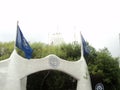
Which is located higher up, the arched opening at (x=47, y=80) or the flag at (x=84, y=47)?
the flag at (x=84, y=47)

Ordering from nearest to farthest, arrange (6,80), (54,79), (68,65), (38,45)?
(6,80) → (68,65) → (54,79) → (38,45)

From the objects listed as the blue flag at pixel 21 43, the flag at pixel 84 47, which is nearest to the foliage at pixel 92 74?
the flag at pixel 84 47

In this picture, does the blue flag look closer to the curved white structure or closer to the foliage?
the curved white structure

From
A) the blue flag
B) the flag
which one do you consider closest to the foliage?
the flag

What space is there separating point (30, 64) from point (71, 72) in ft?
13.1

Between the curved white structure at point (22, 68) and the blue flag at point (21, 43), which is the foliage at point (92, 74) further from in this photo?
the blue flag at point (21, 43)

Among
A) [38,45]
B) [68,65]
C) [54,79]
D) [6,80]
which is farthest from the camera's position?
[38,45]

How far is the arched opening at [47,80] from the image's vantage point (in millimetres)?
34594

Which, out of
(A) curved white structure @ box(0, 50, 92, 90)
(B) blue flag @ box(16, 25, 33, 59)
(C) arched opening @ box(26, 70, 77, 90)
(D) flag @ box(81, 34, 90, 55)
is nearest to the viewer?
(A) curved white structure @ box(0, 50, 92, 90)

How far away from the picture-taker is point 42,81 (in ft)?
114

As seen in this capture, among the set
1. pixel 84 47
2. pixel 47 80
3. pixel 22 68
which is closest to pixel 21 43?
pixel 22 68

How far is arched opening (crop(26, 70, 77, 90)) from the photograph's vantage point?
34.6 m

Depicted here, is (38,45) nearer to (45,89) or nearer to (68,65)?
(45,89)

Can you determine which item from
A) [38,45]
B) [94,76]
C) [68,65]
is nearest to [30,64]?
[68,65]
